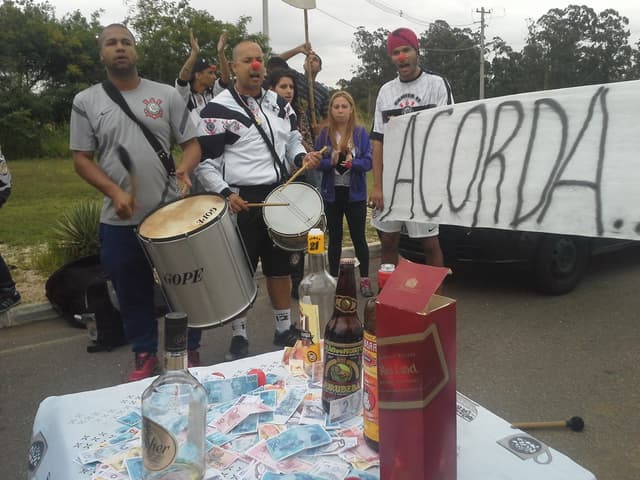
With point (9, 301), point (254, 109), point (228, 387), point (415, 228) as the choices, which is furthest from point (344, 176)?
point (228, 387)

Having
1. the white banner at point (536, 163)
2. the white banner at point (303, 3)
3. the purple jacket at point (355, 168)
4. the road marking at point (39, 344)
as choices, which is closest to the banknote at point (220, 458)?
the white banner at point (536, 163)

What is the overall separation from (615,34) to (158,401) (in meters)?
56.2

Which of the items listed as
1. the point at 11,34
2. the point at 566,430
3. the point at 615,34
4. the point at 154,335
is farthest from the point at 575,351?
the point at 615,34

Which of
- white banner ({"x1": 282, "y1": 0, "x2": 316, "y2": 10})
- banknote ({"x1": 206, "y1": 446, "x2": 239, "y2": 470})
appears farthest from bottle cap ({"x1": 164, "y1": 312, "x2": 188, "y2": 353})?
white banner ({"x1": 282, "y1": 0, "x2": 316, "y2": 10})

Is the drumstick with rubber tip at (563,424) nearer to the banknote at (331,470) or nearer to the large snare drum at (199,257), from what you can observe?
the large snare drum at (199,257)

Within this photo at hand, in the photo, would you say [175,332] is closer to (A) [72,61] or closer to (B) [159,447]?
(B) [159,447]

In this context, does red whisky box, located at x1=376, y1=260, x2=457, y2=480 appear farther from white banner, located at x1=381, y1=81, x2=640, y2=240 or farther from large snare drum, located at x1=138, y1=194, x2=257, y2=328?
large snare drum, located at x1=138, y1=194, x2=257, y2=328

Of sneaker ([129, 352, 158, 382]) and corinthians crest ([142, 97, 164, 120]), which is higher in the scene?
corinthians crest ([142, 97, 164, 120])

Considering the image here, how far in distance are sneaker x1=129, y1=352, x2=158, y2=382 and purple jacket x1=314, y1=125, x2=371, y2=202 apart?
2.18 meters

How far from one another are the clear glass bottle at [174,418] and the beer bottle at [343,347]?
33 centimetres

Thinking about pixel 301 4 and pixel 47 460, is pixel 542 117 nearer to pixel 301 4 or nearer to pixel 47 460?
pixel 47 460

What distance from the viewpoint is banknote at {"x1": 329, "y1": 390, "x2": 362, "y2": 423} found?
1363 millimetres

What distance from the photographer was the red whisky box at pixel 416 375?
0.99 m

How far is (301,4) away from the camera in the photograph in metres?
3.59
